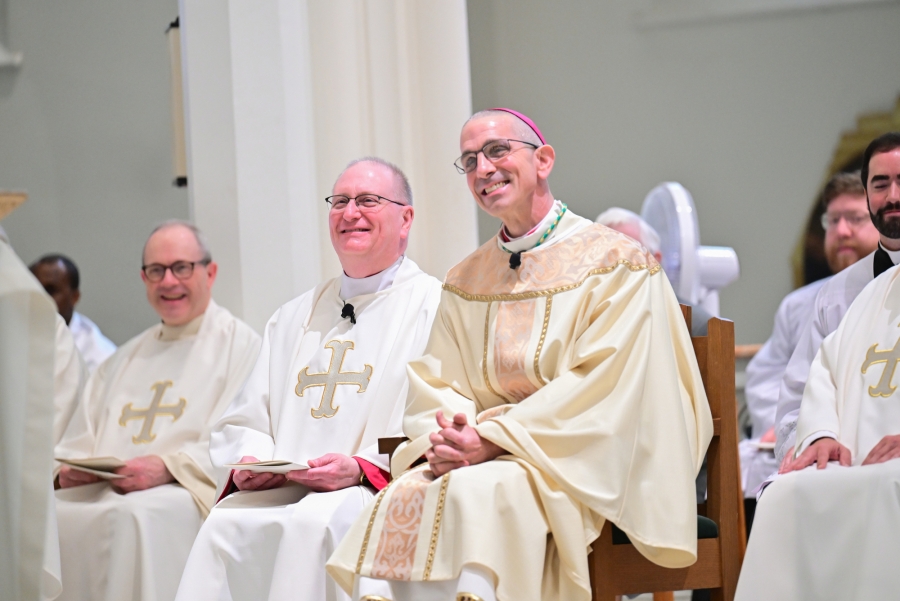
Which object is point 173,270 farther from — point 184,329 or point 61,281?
point 61,281

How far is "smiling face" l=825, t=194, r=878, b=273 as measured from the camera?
6.62 meters

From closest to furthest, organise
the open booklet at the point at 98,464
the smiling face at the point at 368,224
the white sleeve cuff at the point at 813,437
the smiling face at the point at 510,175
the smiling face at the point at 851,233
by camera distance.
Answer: the white sleeve cuff at the point at 813,437 → the smiling face at the point at 510,175 → the smiling face at the point at 368,224 → the open booklet at the point at 98,464 → the smiling face at the point at 851,233

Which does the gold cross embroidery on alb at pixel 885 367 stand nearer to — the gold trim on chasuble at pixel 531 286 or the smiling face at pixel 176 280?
the gold trim on chasuble at pixel 531 286

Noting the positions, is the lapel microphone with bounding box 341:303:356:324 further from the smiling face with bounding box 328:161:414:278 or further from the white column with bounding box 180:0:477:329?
the white column with bounding box 180:0:477:329

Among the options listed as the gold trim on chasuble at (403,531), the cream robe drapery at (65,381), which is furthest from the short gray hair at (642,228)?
the gold trim on chasuble at (403,531)

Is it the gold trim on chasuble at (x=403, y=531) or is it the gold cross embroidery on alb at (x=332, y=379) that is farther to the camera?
the gold cross embroidery on alb at (x=332, y=379)

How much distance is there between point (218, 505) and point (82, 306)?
18.6 feet

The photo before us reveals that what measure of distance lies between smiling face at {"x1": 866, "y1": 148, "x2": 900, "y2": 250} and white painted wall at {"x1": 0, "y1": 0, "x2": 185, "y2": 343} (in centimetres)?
618

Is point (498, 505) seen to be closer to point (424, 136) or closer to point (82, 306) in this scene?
point (424, 136)

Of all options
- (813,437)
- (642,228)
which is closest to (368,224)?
(813,437)

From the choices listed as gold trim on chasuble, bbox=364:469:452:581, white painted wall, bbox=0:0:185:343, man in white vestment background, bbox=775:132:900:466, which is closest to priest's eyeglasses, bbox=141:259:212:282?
gold trim on chasuble, bbox=364:469:452:581

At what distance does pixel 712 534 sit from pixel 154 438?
3002 millimetres

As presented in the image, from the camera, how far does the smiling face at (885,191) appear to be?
4.34 metres

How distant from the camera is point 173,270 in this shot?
5777 millimetres
